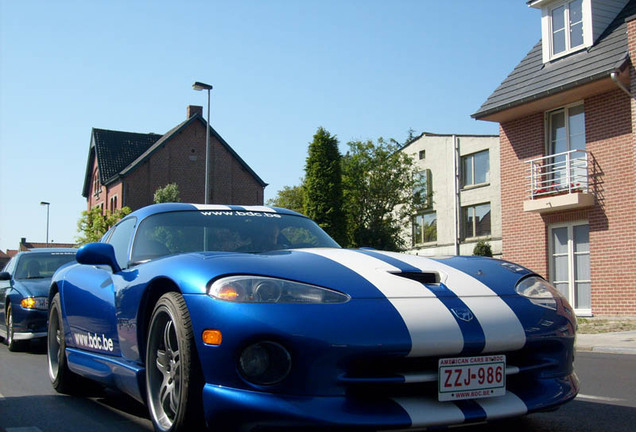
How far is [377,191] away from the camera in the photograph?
137 ft

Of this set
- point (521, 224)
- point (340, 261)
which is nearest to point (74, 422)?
point (340, 261)

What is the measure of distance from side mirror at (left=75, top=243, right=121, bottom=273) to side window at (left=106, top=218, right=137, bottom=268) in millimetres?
79

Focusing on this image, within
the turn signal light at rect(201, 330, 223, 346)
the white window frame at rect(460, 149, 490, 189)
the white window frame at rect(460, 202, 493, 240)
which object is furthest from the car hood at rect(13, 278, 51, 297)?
the white window frame at rect(460, 149, 490, 189)

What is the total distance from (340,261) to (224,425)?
1.12 metres

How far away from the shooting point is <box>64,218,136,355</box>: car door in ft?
14.6

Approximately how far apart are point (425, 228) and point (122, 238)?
128 feet

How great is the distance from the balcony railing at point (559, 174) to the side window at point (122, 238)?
13.5 m

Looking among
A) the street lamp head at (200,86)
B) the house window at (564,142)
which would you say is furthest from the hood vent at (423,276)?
the street lamp head at (200,86)

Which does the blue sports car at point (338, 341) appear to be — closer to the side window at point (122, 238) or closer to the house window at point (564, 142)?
the side window at point (122, 238)

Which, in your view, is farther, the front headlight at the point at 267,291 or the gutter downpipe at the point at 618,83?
the gutter downpipe at the point at 618,83

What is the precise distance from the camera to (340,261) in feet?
12.5

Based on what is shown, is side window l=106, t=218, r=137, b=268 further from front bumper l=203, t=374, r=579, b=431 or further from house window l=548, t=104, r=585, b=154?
house window l=548, t=104, r=585, b=154

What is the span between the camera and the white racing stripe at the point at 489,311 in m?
3.36

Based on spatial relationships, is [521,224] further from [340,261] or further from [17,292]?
[340,261]
